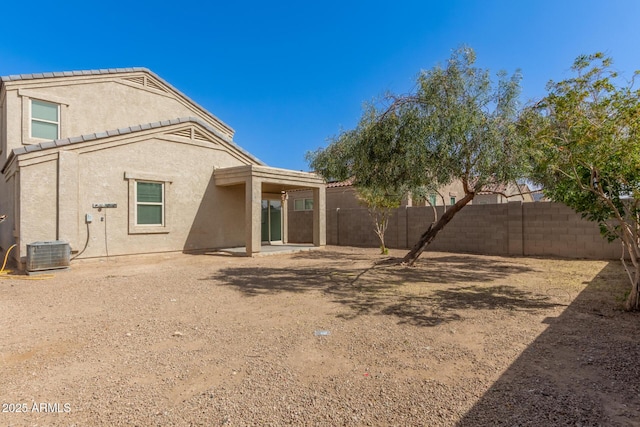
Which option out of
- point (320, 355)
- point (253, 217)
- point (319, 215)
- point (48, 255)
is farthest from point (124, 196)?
point (320, 355)

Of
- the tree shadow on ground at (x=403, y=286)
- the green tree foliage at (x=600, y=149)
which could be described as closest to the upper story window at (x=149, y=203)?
the tree shadow on ground at (x=403, y=286)

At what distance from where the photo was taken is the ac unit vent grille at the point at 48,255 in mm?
9430

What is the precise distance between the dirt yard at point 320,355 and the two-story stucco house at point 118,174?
13.1 ft

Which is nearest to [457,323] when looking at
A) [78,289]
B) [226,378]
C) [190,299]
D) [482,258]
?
[226,378]

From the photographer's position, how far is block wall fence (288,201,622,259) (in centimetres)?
1242

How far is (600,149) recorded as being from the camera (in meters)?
5.20

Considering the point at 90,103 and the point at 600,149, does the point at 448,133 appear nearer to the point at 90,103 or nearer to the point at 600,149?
the point at 600,149

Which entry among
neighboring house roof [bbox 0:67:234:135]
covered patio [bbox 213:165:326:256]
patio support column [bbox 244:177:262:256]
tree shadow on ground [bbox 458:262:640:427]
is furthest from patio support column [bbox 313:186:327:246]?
tree shadow on ground [bbox 458:262:640:427]

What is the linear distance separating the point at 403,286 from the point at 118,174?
9761mm

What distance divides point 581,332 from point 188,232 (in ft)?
40.9

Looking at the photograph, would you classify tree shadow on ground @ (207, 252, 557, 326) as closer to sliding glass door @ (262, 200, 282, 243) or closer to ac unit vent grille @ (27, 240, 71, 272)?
ac unit vent grille @ (27, 240, 71, 272)

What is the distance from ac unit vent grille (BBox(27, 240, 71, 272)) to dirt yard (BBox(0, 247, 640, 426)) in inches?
83.1

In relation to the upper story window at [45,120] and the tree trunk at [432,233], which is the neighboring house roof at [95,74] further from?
the tree trunk at [432,233]

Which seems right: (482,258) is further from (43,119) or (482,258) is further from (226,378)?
(43,119)
